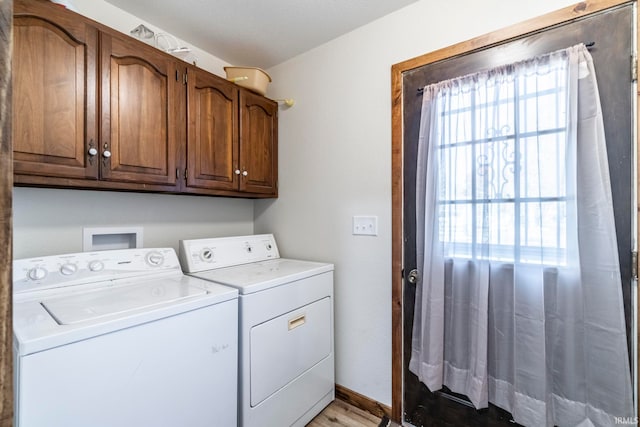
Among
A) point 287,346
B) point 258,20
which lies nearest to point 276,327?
point 287,346

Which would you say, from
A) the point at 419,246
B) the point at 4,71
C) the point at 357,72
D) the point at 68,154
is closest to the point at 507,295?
the point at 419,246

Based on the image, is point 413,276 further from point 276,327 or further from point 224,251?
point 224,251

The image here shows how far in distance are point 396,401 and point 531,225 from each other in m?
1.23

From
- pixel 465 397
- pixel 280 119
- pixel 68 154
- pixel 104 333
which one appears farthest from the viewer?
pixel 280 119

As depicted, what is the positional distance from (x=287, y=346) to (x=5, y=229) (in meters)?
1.38

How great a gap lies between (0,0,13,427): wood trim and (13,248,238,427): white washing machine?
0.62 metres

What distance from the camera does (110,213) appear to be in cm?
166

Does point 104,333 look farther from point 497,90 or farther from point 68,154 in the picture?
point 497,90

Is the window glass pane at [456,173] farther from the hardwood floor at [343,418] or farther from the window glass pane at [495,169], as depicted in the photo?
the hardwood floor at [343,418]

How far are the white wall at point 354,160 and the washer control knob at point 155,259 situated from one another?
886 mm

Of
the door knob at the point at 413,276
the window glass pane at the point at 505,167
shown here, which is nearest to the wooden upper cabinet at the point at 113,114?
the door knob at the point at 413,276

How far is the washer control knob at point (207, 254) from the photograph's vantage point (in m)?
1.78

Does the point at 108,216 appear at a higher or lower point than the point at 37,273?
higher

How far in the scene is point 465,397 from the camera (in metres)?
1.47
